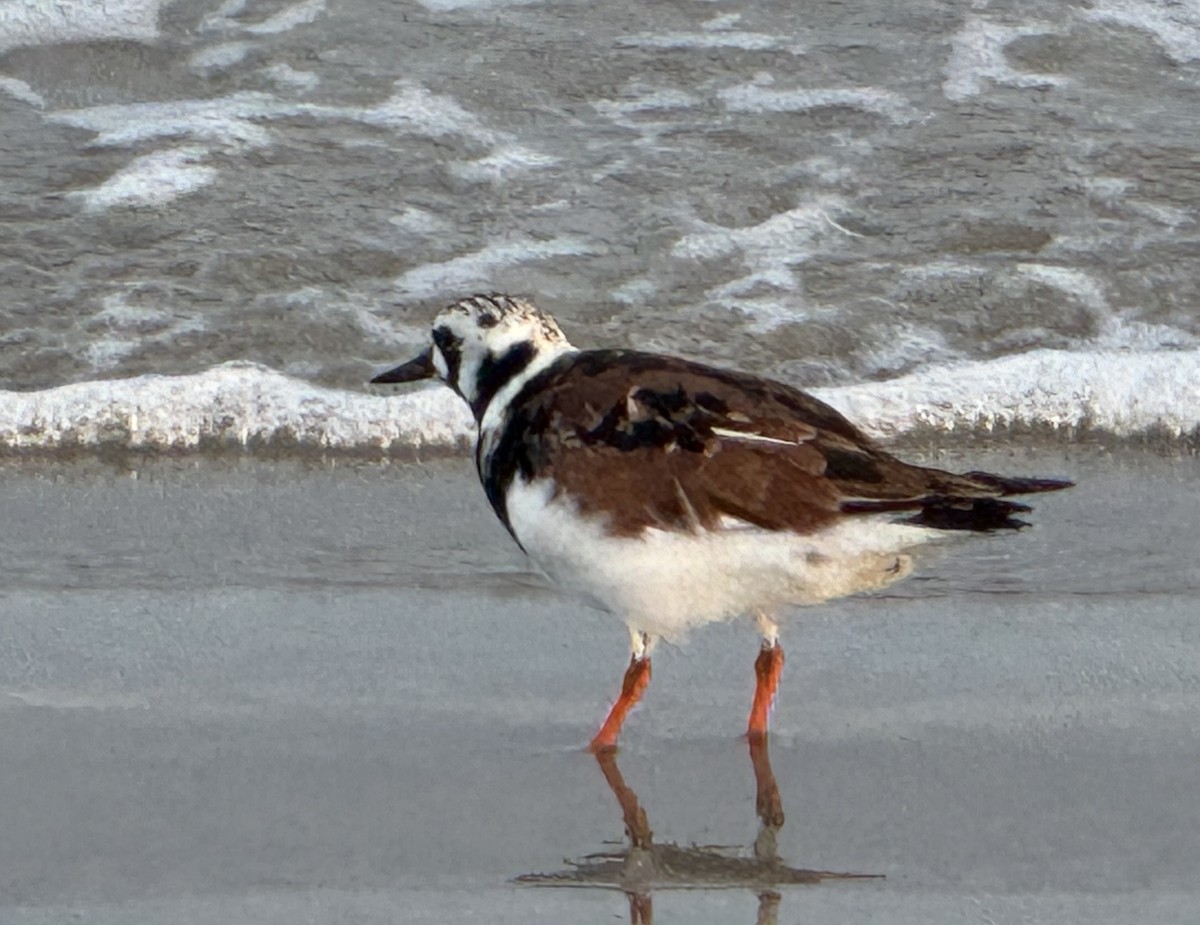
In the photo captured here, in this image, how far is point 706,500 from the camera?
3.34m

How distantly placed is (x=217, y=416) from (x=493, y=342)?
1644 mm

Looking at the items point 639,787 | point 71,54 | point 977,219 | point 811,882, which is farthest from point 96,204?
point 811,882

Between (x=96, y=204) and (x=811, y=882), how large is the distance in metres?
4.68

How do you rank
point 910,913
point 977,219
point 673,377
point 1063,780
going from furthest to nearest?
point 977,219 → point 673,377 → point 1063,780 → point 910,913

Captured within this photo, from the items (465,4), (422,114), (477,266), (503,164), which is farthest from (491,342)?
(465,4)

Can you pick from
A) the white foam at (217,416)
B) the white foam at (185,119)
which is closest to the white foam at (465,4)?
the white foam at (185,119)

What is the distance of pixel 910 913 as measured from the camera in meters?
2.76

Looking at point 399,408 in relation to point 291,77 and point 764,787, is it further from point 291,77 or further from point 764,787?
point 291,77

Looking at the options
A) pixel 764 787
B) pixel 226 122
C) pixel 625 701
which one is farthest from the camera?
pixel 226 122

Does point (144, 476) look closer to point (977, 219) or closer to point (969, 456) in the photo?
point (969, 456)

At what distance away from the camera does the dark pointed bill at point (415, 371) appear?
158 inches

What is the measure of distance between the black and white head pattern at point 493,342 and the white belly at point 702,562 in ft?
1.17

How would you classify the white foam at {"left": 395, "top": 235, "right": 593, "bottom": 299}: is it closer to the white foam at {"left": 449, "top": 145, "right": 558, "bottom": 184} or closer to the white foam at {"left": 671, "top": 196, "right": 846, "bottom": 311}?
the white foam at {"left": 671, "top": 196, "right": 846, "bottom": 311}

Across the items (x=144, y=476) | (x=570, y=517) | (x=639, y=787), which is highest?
(x=570, y=517)
